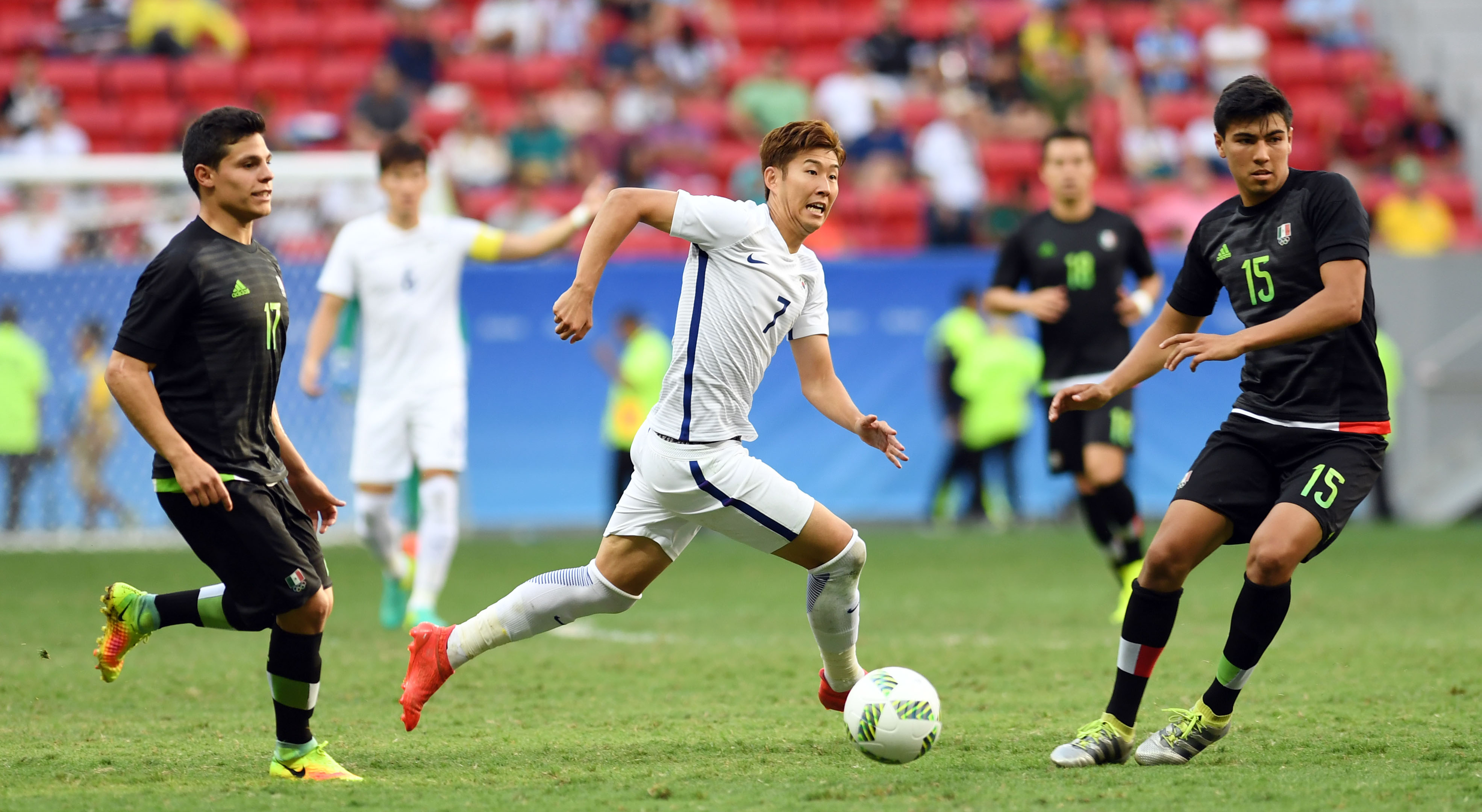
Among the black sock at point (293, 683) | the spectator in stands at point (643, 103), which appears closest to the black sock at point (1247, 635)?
the black sock at point (293, 683)

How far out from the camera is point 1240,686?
4.98m

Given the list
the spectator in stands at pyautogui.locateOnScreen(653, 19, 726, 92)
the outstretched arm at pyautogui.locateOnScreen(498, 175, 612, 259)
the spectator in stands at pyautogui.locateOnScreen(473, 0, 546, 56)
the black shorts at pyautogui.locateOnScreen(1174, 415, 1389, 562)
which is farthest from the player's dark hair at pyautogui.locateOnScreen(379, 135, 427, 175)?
the spectator in stands at pyautogui.locateOnScreen(473, 0, 546, 56)

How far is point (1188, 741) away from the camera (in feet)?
16.6

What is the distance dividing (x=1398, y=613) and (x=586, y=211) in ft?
17.8

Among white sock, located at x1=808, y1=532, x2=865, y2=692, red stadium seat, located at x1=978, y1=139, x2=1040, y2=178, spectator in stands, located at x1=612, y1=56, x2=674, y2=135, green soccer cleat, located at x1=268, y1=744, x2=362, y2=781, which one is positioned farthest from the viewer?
red stadium seat, located at x1=978, y1=139, x2=1040, y2=178

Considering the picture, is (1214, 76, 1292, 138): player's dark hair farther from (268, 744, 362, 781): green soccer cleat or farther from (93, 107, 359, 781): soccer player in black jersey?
(268, 744, 362, 781): green soccer cleat

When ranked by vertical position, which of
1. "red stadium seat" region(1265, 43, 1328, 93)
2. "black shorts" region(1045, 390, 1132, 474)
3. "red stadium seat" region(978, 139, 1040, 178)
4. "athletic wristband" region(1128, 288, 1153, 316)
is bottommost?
"black shorts" region(1045, 390, 1132, 474)

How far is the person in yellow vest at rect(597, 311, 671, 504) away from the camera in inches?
564

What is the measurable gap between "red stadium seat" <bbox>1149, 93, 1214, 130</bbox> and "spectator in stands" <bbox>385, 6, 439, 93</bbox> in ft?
30.0

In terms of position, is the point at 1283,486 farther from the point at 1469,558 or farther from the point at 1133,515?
the point at 1469,558

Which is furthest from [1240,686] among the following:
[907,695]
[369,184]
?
[369,184]

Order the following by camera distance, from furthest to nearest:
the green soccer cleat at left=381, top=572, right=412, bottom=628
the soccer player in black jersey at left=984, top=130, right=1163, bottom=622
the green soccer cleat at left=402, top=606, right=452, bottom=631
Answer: the green soccer cleat at left=381, top=572, right=412, bottom=628 → the soccer player in black jersey at left=984, top=130, right=1163, bottom=622 → the green soccer cleat at left=402, top=606, right=452, bottom=631

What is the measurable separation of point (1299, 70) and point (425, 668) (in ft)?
58.6

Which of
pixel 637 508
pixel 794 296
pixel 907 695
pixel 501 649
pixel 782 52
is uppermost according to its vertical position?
pixel 782 52
